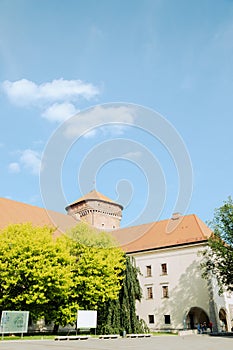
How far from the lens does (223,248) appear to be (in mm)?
30172

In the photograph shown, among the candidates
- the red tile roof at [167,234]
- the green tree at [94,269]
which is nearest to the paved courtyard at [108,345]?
the green tree at [94,269]

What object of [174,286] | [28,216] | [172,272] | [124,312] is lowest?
[124,312]

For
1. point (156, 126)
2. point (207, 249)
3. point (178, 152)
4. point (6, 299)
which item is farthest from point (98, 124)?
point (207, 249)

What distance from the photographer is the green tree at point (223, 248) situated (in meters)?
29.9

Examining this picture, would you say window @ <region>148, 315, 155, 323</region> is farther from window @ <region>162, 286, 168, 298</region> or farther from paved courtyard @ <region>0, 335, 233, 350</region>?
paved courtyard @ <region>0, 335, 233, 350</region>

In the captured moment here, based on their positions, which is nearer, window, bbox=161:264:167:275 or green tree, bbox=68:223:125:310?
green tree, bbox=68:223:125:310

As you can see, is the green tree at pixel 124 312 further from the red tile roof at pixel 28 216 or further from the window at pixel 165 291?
the red tile roof at pixel 28 216

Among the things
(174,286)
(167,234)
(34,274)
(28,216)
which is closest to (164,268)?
(174,286)

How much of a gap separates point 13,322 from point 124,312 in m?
9.08

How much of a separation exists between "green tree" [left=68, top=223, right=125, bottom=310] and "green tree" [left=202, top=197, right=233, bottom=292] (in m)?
8.13

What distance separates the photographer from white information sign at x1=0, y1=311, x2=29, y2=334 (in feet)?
66.2

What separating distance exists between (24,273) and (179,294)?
56.5 ft

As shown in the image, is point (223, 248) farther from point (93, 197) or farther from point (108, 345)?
point (93, 197)

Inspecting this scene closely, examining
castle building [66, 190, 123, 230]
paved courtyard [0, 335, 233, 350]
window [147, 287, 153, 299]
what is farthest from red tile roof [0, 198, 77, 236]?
paved courtyard [0, 335, 233, 350]
